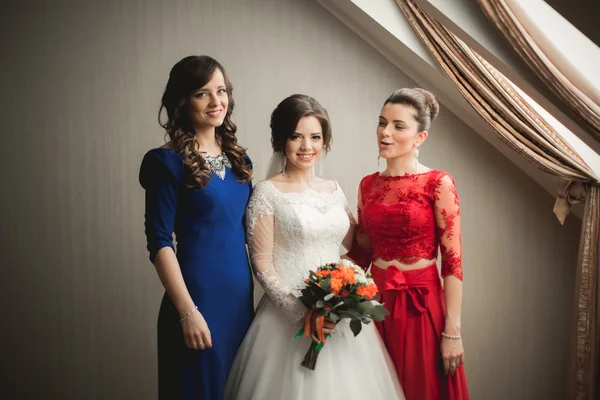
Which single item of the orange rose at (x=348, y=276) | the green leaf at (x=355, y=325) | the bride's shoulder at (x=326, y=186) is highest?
the bride's shoulder at (x=326, y=186)

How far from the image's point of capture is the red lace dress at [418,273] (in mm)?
2424

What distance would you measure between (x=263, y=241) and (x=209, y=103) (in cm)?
63

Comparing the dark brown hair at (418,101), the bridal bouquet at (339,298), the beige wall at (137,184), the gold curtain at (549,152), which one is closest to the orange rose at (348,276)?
the bridal bouquet at (339,298)

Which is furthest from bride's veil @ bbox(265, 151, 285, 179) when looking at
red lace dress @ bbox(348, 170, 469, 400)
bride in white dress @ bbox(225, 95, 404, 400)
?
red lace dress @ bbox(348, 170, 469, 400)

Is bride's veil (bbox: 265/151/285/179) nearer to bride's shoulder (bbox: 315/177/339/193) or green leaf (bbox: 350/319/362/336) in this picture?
bride's shoulder (bbox: 315/177/339/193)

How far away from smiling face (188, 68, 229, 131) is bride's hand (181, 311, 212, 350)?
778mm

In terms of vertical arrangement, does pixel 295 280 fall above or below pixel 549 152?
below

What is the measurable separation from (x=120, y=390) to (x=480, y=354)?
2467 mm

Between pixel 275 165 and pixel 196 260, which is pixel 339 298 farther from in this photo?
pixel 275 165

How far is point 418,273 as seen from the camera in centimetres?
247

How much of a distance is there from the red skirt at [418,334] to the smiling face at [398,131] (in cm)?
53

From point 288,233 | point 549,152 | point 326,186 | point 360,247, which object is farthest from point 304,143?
point 549,152

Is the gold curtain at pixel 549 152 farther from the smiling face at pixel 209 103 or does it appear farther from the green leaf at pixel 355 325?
the smiling face at pixel 209 103

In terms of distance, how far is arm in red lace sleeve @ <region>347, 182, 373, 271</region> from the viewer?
2707 mm
